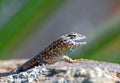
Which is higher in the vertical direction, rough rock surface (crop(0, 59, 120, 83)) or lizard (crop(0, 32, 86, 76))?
lizard (crop(0, 32, 86, 76))

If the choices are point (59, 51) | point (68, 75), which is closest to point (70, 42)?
point (59, 51)

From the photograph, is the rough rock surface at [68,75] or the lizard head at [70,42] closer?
the rough rock surface at [68,75]

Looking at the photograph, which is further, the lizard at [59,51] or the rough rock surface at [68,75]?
the lizard at [59,51]

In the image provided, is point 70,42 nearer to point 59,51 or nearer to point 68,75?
point 59,51

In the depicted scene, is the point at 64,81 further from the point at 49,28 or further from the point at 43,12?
the point at 49,28

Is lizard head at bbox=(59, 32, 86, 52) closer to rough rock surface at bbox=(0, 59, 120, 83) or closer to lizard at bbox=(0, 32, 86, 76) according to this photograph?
lizard at bbox=(0, 32, 86, 76)

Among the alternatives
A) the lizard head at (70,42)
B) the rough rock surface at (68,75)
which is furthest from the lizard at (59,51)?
the rough rock surface at (68,75)

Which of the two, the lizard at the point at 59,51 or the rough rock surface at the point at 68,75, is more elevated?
the lizard at the point at 59,51

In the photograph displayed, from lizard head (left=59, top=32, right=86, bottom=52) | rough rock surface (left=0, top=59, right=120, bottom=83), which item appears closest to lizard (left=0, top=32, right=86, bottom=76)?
lizard head (left=59, top=32, right=86, bottom=52)

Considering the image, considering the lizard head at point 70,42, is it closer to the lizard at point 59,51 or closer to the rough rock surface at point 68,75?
the lizard at point 59,51

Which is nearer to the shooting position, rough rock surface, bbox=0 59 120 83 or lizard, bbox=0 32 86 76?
rough rock surface, bbox=0 59 120 83

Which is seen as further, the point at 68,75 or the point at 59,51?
the point at 59,51
